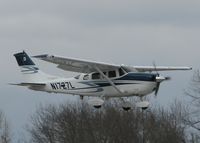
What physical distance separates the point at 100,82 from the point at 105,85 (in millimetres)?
354

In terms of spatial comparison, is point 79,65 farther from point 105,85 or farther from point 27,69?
point 27,69

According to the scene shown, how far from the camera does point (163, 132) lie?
70.0m

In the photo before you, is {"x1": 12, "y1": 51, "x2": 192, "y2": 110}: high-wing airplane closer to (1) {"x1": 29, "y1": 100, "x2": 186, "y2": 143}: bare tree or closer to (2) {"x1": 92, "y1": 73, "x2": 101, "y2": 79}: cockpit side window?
(2) {"x1": 92, "y1": 73, "x2": 101, "y2": 79}: cockpit side window

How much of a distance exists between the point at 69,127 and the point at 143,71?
17.7m

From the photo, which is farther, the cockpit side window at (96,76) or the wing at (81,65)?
the cockpit side window at (96,76)

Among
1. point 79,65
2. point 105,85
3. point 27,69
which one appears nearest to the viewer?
point 105,85

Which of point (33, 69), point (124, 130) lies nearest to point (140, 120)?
point (124, 130)

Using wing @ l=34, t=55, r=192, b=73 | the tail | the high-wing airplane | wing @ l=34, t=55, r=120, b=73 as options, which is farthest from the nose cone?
the tail

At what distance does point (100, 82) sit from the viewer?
50750mm

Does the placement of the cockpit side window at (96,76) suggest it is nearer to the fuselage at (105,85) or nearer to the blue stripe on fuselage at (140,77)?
the fuselage at (105,85)

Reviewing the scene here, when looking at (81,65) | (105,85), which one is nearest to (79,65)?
(81,65)

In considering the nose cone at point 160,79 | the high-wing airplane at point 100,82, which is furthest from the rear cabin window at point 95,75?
the nose cone at point 160,79

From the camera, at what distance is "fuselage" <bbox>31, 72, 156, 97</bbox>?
49.3 metres

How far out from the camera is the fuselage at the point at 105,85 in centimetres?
4928
